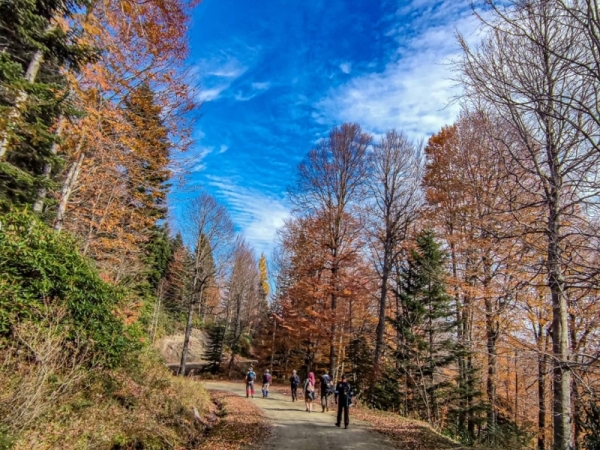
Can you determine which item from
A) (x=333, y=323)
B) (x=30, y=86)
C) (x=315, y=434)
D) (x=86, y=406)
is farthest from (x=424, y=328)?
(x=30, y=86)

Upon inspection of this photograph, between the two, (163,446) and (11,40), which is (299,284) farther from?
(11,40)

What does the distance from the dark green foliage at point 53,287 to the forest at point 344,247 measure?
1.7 inches

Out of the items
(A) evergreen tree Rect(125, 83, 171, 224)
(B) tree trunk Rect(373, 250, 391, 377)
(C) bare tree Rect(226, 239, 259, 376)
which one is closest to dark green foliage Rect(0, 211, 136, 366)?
(A) evergreen tree Rect(125, 83, 171, 224)

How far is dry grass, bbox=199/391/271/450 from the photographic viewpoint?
812 cm

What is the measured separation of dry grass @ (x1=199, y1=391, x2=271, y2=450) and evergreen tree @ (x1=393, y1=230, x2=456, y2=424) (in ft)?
22.3

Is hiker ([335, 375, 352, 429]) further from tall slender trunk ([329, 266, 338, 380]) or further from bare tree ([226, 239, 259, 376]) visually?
bare tree ([226, 239, 259, 376])

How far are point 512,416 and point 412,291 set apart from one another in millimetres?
6611

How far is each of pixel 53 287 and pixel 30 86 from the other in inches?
162

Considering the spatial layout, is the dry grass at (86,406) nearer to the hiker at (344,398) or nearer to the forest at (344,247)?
the forest at (344,247)

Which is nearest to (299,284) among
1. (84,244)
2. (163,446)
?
(84,244)

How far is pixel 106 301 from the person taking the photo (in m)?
8.48

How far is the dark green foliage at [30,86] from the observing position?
247 inches

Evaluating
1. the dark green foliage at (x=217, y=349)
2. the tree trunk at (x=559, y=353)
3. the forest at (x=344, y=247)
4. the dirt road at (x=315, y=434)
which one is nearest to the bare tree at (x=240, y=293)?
the dark green foliage at (x=217, y=349)

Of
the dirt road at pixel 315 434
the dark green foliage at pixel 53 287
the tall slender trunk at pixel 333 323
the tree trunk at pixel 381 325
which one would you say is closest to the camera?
the dark green foliage at pixel 53 287
